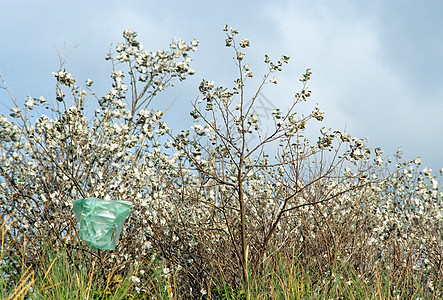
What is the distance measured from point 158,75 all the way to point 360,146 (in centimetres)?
283

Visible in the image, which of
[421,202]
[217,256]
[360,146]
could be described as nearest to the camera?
[360,146]

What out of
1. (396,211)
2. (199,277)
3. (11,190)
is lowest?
(199,277)

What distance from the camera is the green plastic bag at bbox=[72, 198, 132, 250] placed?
16.1ft

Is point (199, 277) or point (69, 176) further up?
point (69, 176)

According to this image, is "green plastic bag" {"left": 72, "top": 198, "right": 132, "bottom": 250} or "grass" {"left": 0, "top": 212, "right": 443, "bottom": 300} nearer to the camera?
"grass" {"left": 0, "top": 212, "right": 443, "bottom": 300}

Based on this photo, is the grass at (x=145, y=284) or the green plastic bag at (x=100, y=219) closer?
the grass at (x=145, y=284)

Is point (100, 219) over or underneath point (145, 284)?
over

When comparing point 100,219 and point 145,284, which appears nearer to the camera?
point 100,219

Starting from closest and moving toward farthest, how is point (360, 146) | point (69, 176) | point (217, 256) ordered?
point (360, 146) < point (69, 176) < point (217, 256)

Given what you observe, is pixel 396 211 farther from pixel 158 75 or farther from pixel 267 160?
pixel 158 75

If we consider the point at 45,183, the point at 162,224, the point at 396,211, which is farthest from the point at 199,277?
the point at 396,211

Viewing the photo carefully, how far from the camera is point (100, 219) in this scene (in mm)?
4996

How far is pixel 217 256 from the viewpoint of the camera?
616 centimetres

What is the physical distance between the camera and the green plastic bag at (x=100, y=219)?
4.91 metres
